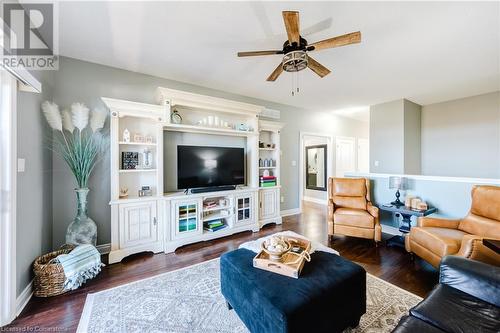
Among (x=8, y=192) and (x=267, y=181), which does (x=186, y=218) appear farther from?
(x=8, y=192)

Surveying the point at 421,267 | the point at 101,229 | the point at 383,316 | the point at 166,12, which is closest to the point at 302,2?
the point at 166,12

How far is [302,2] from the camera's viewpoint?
1.73m

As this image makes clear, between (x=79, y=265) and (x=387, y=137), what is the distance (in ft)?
18.8

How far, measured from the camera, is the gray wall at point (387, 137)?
4.43m

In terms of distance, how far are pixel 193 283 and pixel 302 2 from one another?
9.28 ft

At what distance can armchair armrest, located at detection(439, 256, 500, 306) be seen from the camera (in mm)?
1254

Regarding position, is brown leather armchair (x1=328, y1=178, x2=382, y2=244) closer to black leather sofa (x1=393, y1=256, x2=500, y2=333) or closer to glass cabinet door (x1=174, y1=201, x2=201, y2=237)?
black leather sofa (x1=393, y1=256, x2=500, y2=333)

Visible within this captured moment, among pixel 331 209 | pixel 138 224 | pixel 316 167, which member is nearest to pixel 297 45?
pixel 331 209

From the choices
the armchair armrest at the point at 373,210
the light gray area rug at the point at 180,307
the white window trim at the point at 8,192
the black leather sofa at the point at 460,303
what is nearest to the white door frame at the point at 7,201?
the white window trim at the point at 8,192

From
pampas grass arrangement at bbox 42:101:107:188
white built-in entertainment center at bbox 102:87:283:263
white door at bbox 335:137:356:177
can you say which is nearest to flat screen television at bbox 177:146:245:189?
white built-in entertainment center at bbox 102:87:283:263

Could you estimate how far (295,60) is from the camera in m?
1.93

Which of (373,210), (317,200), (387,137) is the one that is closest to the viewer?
(373,210)

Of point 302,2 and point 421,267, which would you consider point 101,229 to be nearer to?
point 302,2

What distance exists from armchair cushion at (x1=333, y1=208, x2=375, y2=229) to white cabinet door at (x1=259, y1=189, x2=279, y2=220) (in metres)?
1.23
